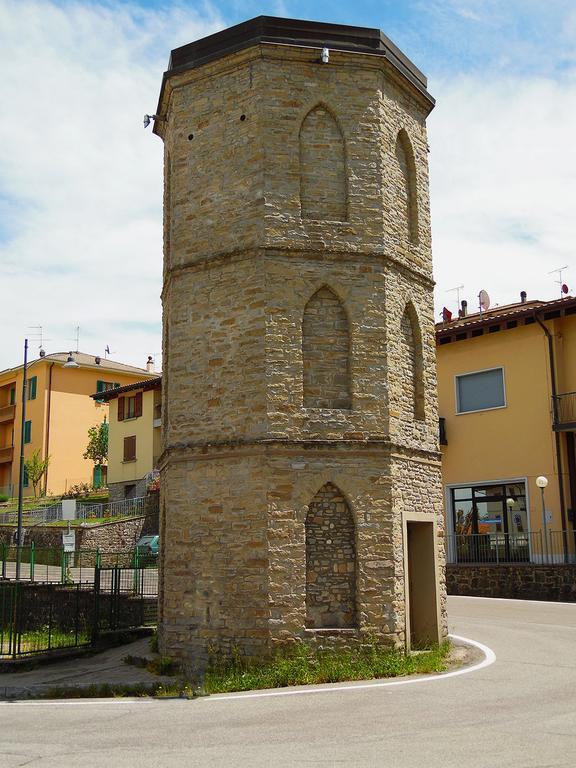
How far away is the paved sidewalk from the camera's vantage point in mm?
13766

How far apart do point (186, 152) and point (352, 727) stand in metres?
10.9

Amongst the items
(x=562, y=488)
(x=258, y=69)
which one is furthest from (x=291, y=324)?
(x=562, y=488)

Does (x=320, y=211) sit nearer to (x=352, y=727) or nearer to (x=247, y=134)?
(x=247, y=134)

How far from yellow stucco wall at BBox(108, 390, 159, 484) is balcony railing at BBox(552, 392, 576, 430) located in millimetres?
22821

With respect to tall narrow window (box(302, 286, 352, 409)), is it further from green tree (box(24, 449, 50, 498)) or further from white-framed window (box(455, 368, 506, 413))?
green tree (box(24, 449, 50, 498))

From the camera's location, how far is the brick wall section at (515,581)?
23875 mm

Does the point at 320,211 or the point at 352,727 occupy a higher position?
the point at 320,211

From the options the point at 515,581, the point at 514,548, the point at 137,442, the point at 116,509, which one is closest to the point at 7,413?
the point at 137,442

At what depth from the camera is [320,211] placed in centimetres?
1530

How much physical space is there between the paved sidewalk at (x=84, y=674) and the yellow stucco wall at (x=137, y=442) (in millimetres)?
26395

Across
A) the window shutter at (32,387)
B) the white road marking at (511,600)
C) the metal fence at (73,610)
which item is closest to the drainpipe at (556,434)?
the white road marking at (511,600)

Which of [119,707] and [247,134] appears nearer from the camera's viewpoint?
[119,707]

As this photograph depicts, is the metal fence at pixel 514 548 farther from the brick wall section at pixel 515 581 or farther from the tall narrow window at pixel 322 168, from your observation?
the tall narrow window at pixel 322 168

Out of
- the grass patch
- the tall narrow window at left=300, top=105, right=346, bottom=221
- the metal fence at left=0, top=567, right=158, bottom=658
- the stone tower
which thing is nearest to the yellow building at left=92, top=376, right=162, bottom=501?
the metal fence at left=0, top=567, right=158, bottom=658
